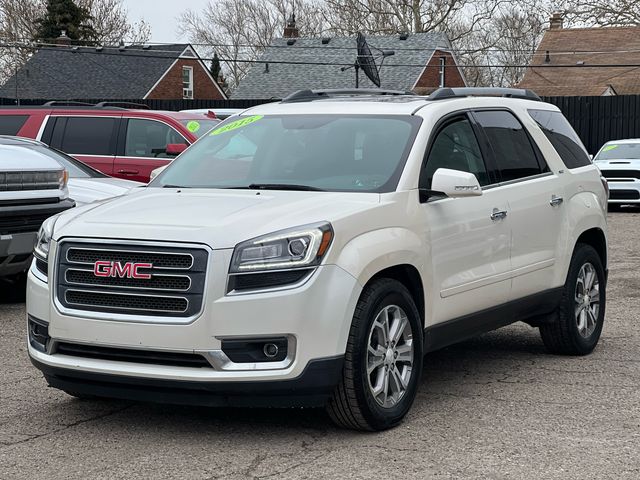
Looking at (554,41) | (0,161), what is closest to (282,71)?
(554,41)

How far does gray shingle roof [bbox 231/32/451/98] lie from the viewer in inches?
1980

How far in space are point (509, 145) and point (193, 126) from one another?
8192 mm

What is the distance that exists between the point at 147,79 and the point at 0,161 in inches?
1688

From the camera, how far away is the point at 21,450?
5441 mm

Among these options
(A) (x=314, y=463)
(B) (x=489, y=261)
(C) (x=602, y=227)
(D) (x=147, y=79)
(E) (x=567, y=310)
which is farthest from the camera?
(D) (x=147, y=79)

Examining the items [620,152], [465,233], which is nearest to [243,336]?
[465,233]

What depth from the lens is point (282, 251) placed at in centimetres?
531

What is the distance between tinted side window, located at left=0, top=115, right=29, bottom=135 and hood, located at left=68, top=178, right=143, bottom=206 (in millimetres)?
2823

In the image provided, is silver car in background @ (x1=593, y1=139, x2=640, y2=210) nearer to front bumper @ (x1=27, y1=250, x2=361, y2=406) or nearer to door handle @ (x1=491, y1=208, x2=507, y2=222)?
door handle @ (x1=491, y1=208, x2=507, y2=222)

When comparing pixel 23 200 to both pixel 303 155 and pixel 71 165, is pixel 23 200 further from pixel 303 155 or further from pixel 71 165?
pixel 303 155

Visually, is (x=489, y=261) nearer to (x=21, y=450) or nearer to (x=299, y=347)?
(x=299, y=347)

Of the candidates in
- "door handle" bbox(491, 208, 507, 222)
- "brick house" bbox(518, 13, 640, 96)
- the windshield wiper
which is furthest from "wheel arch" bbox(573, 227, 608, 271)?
"brick house" bbox(518, 13, 640, 96)

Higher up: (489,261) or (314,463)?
(489,261)

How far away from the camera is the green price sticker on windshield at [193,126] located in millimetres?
14777
